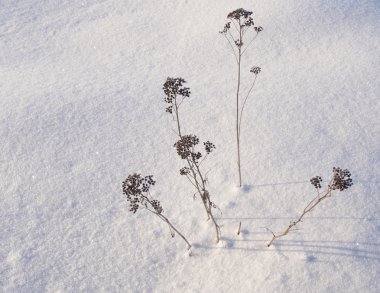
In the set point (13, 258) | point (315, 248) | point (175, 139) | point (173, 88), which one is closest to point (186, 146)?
point (173, 88)

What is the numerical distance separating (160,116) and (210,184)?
1.56 metres

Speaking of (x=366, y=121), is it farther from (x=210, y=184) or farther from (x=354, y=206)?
(x=210, y=184)

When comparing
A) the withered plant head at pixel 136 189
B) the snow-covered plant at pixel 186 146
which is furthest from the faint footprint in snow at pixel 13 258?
the snow-covered plant at pixel 186 146

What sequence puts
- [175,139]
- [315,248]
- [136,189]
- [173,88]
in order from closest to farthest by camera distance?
[136,189], [173,88], [315,248], [175,139]

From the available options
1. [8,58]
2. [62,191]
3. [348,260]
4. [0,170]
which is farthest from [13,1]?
[348,260]

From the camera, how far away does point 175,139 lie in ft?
19.3

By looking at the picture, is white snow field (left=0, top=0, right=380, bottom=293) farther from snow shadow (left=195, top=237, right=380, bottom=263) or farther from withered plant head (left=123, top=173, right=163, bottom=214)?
withered plant head (left=123, top=173, right=163, bottom=214)

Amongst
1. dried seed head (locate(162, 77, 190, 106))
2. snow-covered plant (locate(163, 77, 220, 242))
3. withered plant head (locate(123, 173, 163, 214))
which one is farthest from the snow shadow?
dried seed head (locate(162, 77, 190, 106))

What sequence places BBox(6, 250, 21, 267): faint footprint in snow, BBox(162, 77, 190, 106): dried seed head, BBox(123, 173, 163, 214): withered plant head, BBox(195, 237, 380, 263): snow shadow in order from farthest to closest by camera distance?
BBox(6, 250, 21, 267): faint footprint in snow
BBox(195, 237, 380, 263): snow shadow
BBox(162, 77, 190, 106): dried seed head
BBox(123, 173, 163, 214): withered plant head

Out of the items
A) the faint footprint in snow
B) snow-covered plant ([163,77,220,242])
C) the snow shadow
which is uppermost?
snow-covered plant ([163,77,220,242])

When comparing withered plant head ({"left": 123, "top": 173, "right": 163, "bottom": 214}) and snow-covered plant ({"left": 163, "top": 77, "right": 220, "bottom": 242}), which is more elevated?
snow-covered plant ({"left": 163, "top": 77, "right": 220, "bottom": 242})

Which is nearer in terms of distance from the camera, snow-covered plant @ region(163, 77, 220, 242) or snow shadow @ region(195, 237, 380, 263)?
snow-covered plant @ region(163, 77, 220, 242)

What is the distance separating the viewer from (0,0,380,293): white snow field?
4.45 metres

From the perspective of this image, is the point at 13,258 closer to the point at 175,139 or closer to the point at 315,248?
the point at 175,139
